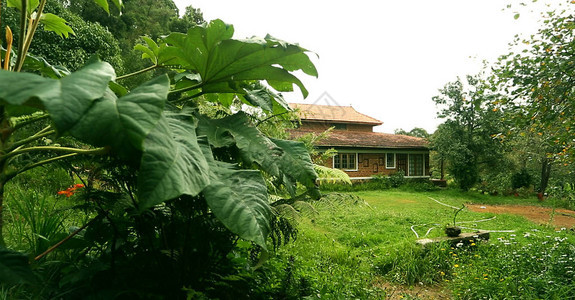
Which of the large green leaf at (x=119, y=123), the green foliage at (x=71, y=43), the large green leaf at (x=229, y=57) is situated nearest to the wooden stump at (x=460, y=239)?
the large green leaf at (x=229, y=57)

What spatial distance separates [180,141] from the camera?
0.69 m

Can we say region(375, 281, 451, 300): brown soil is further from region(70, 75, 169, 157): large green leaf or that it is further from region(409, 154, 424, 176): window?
region(409, 154, 424, 176): window

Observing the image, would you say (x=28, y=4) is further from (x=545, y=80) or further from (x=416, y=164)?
(x=416, y=164)

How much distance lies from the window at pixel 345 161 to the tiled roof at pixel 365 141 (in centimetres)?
77

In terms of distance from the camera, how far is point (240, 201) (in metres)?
0.77

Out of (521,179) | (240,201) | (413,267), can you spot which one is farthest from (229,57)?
(521,179)

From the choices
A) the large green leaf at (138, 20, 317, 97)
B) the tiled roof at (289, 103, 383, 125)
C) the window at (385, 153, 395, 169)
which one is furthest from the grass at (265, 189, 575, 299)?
the tiled roof at (289, 103, 383, 125)

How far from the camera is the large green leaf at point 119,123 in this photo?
0.47 meters

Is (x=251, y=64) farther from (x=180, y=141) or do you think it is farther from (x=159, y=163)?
(x=159, y=163)

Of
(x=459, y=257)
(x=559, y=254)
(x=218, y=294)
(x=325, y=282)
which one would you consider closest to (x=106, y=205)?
(x=218, y=294)

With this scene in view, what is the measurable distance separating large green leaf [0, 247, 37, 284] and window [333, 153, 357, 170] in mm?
16280

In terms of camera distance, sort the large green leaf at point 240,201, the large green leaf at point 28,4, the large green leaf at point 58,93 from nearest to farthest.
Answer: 1. the large green leaf at point 58,93
2. the large green leaf at point 240,201
3. the large green leaf at point 28,4

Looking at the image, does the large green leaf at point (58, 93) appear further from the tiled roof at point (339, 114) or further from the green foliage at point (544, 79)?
the tiled roof at point (339, 114)

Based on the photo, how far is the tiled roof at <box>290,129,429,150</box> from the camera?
1638cm
